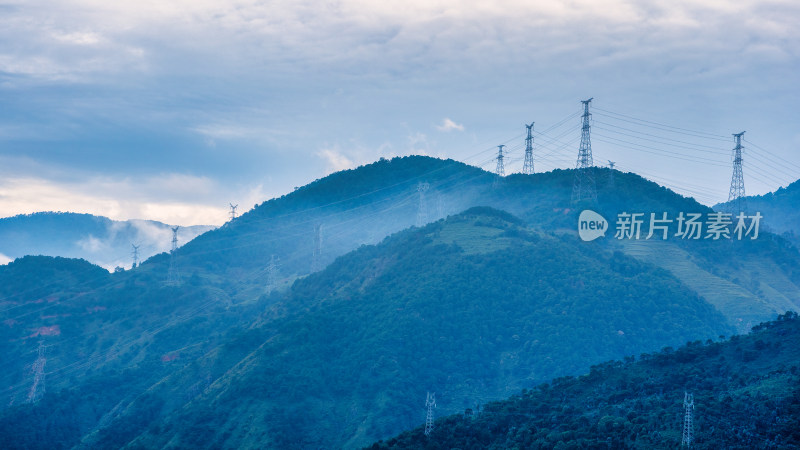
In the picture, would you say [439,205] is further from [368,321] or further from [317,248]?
[368,321]

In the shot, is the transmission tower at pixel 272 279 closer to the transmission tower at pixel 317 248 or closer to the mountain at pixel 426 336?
the transmission tower at pixel 317 248

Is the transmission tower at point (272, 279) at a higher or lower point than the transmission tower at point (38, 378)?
higher

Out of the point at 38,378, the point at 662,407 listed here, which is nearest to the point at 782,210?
the point at 662,407

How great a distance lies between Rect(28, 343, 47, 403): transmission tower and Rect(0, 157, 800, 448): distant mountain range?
29.4 inches

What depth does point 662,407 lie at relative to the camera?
6788 cm

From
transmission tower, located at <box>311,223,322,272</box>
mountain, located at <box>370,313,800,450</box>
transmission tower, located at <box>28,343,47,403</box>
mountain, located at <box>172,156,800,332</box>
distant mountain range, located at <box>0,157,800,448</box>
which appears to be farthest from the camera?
transmission tower, located at <box>311,223,322,272</box>

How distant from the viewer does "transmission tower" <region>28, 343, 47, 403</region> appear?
117094 mm

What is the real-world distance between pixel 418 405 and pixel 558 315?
80.8 feet

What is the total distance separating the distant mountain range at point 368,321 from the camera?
323 feet

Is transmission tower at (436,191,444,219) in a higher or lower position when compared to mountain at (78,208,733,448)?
higher

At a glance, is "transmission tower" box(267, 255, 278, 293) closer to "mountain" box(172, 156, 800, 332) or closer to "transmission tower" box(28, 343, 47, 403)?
"mountain" box(172, 156, 800, 332)

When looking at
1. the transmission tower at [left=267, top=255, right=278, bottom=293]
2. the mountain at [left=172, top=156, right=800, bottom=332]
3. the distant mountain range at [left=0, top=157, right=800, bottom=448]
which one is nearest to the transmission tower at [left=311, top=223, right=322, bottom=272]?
the mountain at [left=172, top=156, right=800, bottom=332]
